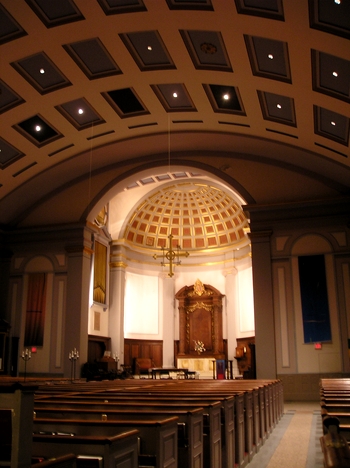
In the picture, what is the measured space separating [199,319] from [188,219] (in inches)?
183

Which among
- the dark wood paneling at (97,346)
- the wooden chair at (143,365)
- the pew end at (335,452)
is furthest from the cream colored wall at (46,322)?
the pew end at (335,452)

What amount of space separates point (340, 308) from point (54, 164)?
31.7 feet

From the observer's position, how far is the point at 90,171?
634 inches

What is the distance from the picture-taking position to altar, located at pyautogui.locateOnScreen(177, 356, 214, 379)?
20656mm

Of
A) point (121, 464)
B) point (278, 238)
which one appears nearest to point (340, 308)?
point (278, 238)

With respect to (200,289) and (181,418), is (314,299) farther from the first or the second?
(181,418)

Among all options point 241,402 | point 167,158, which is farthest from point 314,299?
point 241,402

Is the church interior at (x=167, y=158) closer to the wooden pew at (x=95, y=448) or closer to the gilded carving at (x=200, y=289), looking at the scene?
the gilded carving at (x=200, y=289)

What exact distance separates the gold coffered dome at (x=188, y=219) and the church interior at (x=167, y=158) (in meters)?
0.52

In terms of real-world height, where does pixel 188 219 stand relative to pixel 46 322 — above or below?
above

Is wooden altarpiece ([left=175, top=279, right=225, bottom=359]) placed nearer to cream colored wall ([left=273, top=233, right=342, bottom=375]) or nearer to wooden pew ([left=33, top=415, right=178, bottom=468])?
cream colored wall ([left=273, top=233, right=342, bottom=375])

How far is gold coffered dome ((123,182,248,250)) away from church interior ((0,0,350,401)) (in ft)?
1.69

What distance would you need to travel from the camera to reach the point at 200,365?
68.6 feet

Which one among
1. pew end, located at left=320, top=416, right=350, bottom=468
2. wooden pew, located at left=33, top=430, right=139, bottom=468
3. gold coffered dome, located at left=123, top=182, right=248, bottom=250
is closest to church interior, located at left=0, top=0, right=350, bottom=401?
gold coffered dome, located at left=123, top=182, right=248, bottom=250
